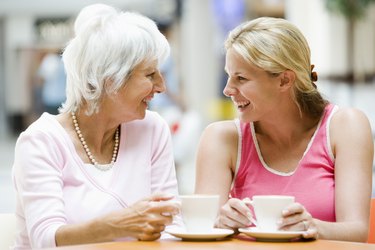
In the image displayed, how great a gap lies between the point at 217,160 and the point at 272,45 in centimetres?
38

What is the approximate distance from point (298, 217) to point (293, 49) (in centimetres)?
62

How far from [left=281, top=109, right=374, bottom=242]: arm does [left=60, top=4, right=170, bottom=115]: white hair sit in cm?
55

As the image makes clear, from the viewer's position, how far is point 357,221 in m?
2.32

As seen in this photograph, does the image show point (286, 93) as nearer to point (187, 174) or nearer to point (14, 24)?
point (187, 174)

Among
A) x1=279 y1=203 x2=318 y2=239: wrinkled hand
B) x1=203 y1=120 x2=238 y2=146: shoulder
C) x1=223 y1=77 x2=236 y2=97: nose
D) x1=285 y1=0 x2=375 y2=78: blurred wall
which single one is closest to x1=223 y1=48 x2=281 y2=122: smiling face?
x1=223 y1=77 x2=236 y2=97: nose

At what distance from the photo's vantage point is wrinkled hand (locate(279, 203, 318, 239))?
78.4 inches

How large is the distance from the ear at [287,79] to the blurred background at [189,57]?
20cm

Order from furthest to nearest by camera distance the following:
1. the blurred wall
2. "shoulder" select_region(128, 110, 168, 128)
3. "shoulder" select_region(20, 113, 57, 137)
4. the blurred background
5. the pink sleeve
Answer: the blurred wall → the blurred background → "shoulder" select_region(128, 110, 168, 128) → "shoulder" select_region(20, 113, 57, 137) → the pink sleeve

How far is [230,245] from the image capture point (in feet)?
6.40

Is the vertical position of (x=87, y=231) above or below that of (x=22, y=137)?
below

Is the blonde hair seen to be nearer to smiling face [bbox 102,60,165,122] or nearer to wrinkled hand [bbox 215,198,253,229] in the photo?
smiling face [bbox 102,60,165,122]

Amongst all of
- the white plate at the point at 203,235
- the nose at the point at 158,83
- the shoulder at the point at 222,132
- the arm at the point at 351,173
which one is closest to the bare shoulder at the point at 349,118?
the arm at the point at 351,173

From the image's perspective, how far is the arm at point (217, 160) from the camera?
99.3 inches

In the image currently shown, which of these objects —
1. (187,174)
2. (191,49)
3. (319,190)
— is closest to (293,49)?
(319,190)
